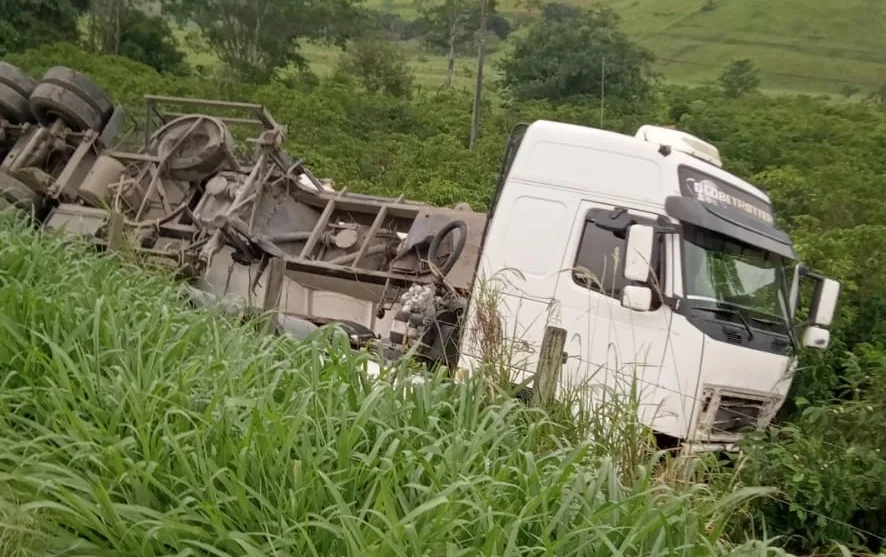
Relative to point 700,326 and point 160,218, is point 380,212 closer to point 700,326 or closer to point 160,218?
point 160,218

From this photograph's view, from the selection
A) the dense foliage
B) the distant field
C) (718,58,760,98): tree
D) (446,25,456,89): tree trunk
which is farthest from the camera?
the distant field

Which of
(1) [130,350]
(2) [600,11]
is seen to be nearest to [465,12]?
(2) [600,11]

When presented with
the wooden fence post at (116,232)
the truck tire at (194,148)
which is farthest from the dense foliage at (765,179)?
the truck tire at (194,148)

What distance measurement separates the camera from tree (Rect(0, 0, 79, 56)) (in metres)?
24.1

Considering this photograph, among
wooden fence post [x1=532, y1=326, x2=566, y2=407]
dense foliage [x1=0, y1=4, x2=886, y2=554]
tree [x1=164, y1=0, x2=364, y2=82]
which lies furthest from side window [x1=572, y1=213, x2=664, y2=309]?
tree [x1=164, y1=0, x2=364, y2=82]

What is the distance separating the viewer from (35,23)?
2558 cm

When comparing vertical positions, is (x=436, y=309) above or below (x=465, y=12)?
below

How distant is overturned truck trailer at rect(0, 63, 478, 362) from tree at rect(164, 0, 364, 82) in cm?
2181

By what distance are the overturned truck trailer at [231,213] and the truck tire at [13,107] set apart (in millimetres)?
12

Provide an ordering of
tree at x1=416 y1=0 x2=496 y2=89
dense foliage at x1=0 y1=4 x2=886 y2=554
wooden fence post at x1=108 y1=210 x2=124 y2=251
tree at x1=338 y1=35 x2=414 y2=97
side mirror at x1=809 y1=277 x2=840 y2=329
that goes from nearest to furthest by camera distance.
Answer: dense foliage at x1=0 y1=4 x2=886 y2=554, side mirror at x1=809 y1=277 x2=840 y2=329, wooden fence post at x1=108 y1=210 x2=124 y2=251, tree at x1=338 y1=35 x2=414 y2=97, tree at x1=416 y1=0 x2=496 y2=89

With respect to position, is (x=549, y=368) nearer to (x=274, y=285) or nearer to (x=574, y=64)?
(x=274, y=285)

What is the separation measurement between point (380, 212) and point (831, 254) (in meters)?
4.12

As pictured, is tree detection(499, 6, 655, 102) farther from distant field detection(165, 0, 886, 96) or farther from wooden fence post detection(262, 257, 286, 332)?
wooden fence post detection(262, 257, 286, 332)

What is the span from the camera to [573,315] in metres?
4.82
